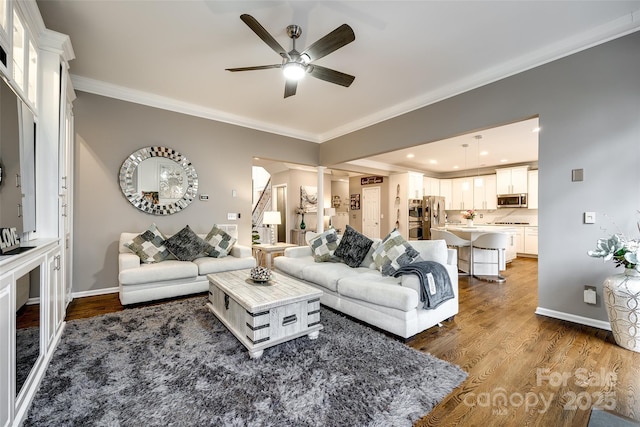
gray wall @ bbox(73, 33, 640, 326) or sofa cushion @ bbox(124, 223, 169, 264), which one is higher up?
gray wall @ bbox(73, 33, 640, 326)

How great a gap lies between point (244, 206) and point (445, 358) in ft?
12.7

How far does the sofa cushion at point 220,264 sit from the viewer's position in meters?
3.65

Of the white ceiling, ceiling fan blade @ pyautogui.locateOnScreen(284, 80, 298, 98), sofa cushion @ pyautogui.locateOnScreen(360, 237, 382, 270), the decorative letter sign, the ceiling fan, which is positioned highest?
the white ceiling

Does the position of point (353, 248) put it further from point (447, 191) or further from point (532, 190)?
point (447, 191)

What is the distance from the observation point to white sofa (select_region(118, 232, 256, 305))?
3.15 m

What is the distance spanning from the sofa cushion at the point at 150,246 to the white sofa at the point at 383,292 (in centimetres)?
186

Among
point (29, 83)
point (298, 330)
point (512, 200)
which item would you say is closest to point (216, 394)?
point (298, 330)

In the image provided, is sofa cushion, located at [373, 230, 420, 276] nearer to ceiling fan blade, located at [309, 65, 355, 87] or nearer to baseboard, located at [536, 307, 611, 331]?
baseboard, located at [536, 307, 611, 331]

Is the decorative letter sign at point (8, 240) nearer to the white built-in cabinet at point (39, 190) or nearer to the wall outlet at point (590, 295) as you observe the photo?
the white built-in cabinet at point (39, 190)

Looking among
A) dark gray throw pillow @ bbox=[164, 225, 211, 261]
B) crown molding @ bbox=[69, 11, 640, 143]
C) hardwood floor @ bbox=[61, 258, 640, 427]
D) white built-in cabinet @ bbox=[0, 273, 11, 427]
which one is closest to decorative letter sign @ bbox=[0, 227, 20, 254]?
white built-in cabinet @ bbox=[0, 273, 11, 427]

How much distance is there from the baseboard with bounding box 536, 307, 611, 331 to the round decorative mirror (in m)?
4.85

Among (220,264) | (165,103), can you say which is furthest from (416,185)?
(165,103)

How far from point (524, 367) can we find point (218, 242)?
3732 mm

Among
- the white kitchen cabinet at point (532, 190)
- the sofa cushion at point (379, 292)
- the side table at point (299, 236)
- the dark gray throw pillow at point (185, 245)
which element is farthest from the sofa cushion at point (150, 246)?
the white kitchen cabinet at point (532, 190)
